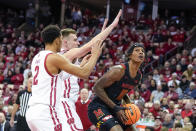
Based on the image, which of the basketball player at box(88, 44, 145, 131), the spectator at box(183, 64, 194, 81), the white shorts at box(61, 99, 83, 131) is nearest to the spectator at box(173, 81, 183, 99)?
the spectator at box(183, 64, 194, 81)

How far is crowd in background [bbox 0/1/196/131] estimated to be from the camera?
1045 cm

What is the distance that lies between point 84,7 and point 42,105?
20567 millimetres

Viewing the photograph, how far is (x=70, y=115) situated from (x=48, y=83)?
1109mm

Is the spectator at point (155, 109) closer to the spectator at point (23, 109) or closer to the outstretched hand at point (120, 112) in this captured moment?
the spectator at point (23, 109)

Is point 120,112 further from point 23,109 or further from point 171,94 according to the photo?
point 171,94

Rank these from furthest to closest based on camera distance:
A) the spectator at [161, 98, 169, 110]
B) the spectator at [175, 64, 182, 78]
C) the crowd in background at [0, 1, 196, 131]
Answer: the spectator at [175, 64, 182, 78]
the spectator at [161, 98, 169, 110]
the crowd in background at [0, 1, 196, 131]

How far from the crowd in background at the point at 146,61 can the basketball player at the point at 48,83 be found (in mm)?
4227

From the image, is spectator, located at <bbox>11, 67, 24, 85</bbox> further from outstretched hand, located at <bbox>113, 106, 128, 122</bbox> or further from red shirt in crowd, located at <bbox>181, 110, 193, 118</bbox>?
outstretched hand, located at <bbox>113, 106, 128, 122</bbox>

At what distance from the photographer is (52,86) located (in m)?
4.16

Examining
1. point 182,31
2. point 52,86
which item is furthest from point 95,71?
point 52,86

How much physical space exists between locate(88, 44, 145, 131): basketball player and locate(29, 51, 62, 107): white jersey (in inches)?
52.4

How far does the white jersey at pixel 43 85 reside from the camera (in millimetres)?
4117

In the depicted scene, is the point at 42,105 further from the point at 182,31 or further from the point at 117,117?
the point at 182,31

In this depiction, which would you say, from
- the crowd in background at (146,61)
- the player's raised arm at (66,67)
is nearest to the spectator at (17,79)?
the crowd in background at (146,61)
